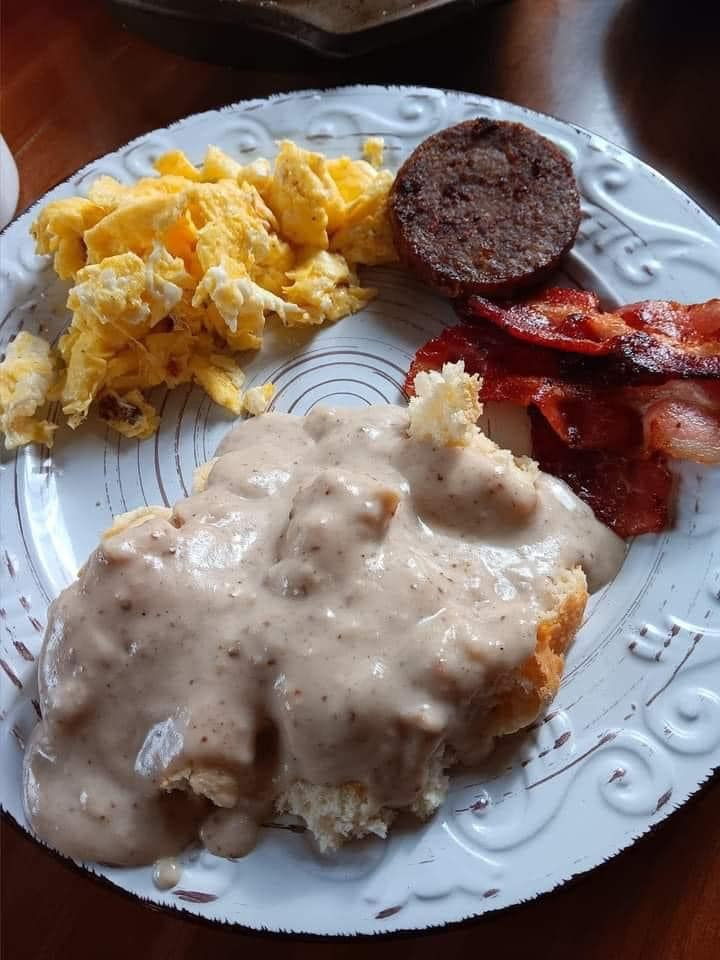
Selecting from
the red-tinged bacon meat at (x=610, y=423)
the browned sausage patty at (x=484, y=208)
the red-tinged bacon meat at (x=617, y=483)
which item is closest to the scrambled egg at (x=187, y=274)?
the browned sausage patty at (x=484, y=208)

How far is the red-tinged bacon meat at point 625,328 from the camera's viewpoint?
195 cm

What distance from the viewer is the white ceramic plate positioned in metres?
1.55

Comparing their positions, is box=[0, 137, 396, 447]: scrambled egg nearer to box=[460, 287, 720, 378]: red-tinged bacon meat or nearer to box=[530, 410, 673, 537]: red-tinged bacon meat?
box=[460, 287, 720, 378]: red-tinged bacon meat

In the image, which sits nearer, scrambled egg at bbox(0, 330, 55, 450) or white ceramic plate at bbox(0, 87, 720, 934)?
white ceramic plate at bbox(0, 87, 720, 934)

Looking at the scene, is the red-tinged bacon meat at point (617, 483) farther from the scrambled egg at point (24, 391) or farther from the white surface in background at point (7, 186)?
the white surface in background at point (7, 186)

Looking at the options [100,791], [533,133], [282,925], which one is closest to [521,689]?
[282,925]

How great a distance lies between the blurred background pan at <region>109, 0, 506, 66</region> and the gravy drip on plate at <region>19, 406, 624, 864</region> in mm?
1567

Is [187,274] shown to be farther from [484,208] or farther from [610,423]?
[610,423]

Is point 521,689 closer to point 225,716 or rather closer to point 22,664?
point 225,716

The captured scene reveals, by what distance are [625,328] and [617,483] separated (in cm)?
40

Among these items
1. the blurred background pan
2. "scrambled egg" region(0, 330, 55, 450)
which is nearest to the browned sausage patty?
the blurred background pan

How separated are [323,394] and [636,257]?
3.04 feet

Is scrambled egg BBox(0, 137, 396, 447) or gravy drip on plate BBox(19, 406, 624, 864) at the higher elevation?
scrambled egg BBox(0, 137, 396, 447)

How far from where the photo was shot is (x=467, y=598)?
1.66m
